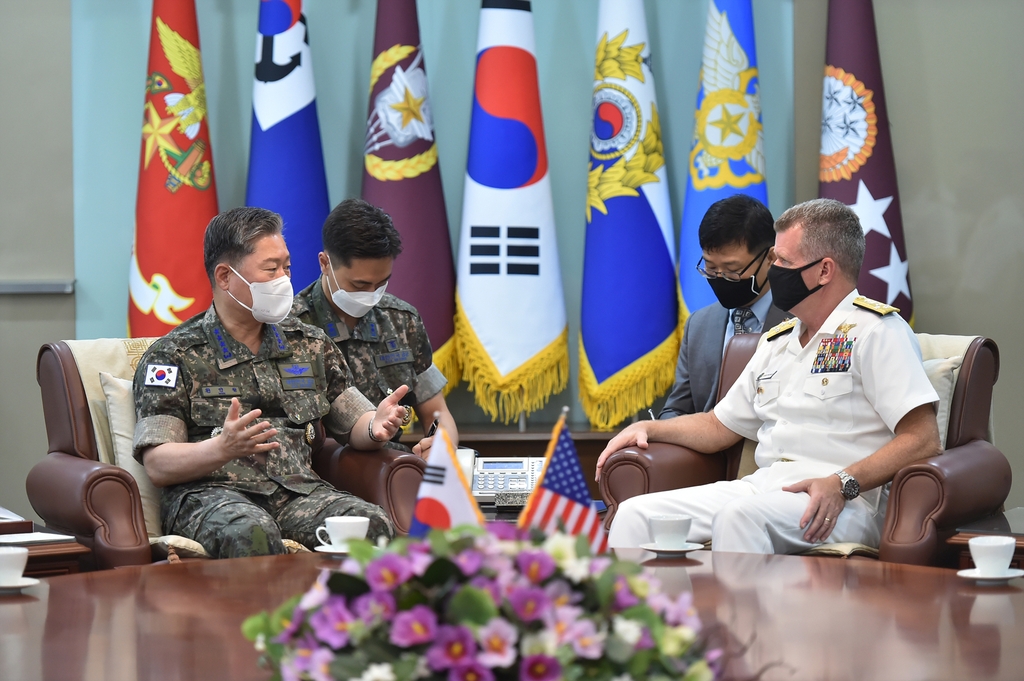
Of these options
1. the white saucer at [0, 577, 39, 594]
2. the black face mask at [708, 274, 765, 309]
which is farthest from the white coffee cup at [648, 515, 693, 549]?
the black face mask at [708, 274, 765, 309]

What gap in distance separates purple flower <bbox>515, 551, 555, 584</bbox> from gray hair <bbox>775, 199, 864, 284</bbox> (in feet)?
7.20

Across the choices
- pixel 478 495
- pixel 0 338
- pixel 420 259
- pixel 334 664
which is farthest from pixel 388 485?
pixel 0 338

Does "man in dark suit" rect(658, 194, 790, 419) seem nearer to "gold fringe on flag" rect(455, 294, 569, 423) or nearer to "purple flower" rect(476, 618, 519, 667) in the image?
"gold fringe on flag" rect(455, 294, 569, 423)

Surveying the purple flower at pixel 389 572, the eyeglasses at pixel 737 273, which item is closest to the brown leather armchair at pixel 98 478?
the eyeglasses at pixel 737 273

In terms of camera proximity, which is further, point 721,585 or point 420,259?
point 420,259

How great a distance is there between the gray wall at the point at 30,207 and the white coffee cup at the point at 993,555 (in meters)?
4.00

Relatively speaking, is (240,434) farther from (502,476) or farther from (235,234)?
(502,476)

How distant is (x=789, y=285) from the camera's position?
2979 millimetres

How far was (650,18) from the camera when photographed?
495 cm

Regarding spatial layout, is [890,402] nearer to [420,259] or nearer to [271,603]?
[271,603]

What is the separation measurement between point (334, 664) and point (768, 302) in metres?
2.89

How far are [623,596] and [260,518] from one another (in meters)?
1.92

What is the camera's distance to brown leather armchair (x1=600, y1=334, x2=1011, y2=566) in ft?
8.36

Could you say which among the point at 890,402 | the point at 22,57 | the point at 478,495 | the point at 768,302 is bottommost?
the point at 478,495
